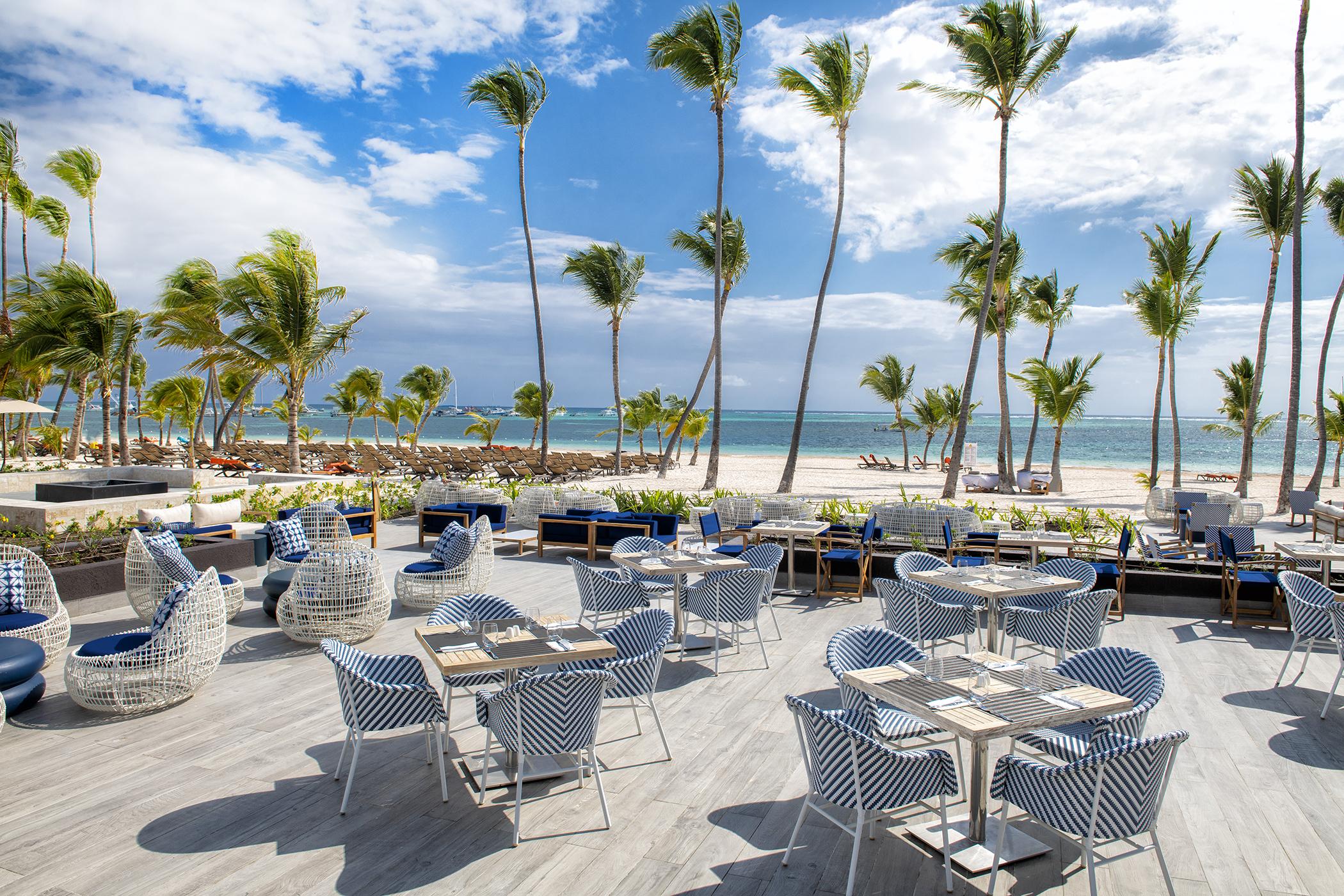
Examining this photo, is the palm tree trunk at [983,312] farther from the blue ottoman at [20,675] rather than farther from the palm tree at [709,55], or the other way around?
the blue ottoman at [20,675]

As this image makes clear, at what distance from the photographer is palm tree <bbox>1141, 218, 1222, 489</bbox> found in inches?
671

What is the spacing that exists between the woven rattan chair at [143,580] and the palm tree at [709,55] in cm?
1159

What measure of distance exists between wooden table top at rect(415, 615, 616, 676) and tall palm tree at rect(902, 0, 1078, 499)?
12429mm

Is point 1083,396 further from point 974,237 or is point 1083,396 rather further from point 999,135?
point 999,135

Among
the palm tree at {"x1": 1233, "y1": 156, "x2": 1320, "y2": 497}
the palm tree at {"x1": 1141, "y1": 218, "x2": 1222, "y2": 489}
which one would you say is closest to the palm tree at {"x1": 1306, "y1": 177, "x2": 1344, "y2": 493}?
the palm tree at {"x1": 1233, "y1": 156, "x2": 1320, "y2": 497}

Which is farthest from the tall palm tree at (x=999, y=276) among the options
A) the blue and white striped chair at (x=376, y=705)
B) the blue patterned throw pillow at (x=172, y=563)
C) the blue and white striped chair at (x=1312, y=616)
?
the blue and white striped chair at (x=376, y=705)

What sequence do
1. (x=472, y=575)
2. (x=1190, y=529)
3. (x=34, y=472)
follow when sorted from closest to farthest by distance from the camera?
1. (x=472, y=575)
2. (x=1190, y=529)
3. (x=34, y=472)

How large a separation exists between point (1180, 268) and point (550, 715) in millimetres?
19085

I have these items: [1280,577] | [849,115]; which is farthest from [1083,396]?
[1280,577]

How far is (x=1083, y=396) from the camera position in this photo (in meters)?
19.7

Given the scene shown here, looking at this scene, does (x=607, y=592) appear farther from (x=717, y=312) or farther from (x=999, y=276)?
(x=999, y=276)

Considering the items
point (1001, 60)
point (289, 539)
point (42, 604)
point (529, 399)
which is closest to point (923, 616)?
point (289, 539)

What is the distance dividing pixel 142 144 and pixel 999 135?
14.5 metres

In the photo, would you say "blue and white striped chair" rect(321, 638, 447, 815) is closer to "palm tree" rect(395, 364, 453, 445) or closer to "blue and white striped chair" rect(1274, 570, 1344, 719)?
"blue and white striped chair" rect(1274, 570, 1344, 719)
